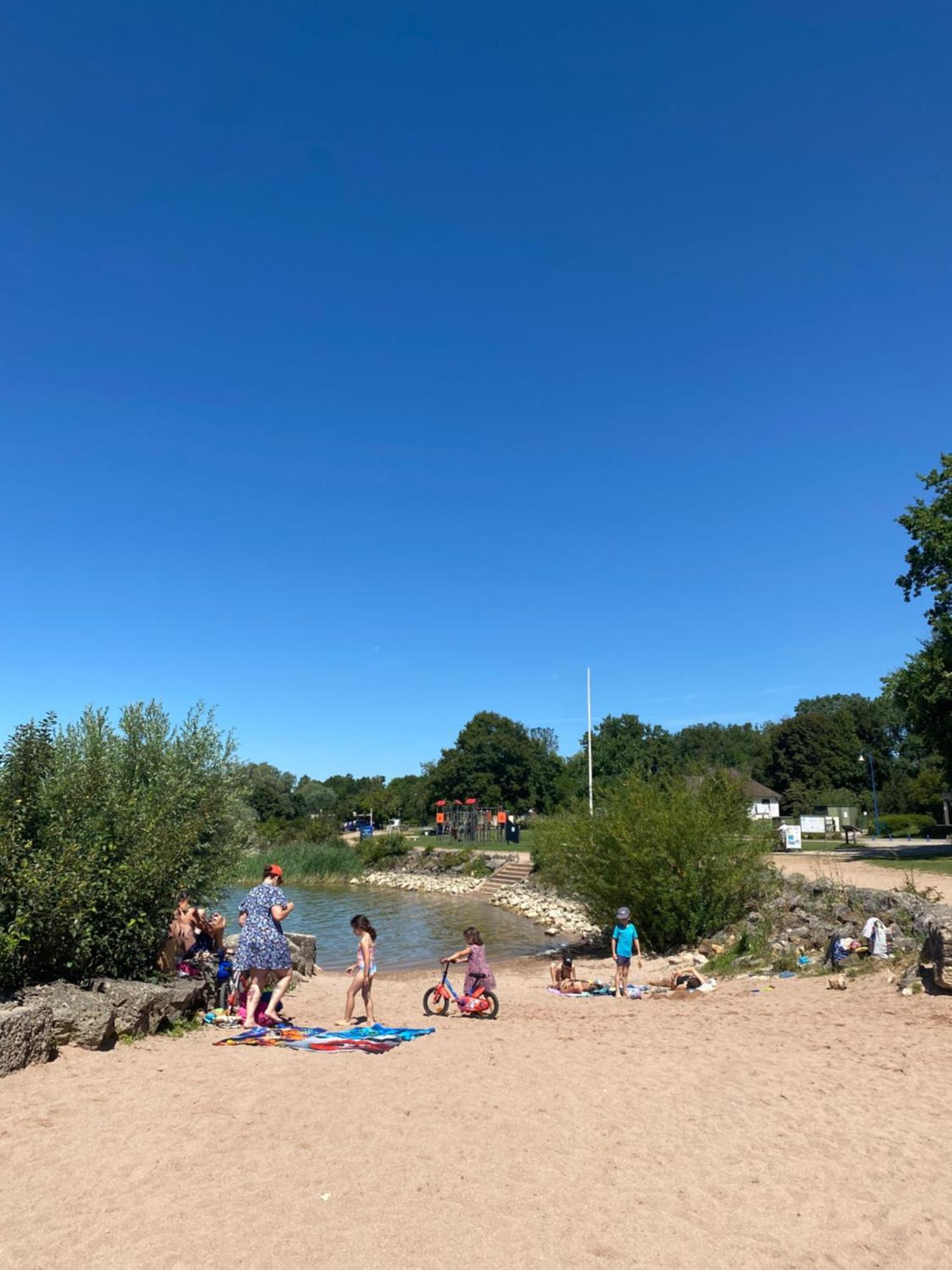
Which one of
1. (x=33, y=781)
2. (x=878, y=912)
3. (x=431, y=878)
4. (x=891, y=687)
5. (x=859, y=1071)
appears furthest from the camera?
(x=431, y=878)

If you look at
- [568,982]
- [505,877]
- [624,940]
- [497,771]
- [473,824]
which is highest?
[497,771]

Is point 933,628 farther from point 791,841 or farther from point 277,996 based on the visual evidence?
point 277,996

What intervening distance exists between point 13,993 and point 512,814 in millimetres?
72487

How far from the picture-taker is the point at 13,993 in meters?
8.70

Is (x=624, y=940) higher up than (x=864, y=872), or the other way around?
(x=864, y=872)

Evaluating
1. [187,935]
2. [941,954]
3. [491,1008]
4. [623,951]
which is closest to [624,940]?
[623,951]

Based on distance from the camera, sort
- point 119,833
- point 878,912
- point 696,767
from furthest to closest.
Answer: point 696,767 → point 878,912 → point 119,833

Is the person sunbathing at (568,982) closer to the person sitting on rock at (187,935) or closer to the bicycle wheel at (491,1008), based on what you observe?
the bicycle wheel at (491,1008)

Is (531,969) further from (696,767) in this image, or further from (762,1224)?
(762,1224)

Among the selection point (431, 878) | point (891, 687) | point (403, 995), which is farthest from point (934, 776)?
point (403, 995)

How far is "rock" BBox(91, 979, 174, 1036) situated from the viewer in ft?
29.8

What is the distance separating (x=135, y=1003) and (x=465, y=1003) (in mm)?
4662

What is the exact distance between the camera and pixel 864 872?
25.1m

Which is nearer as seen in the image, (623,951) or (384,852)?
(623,951)
